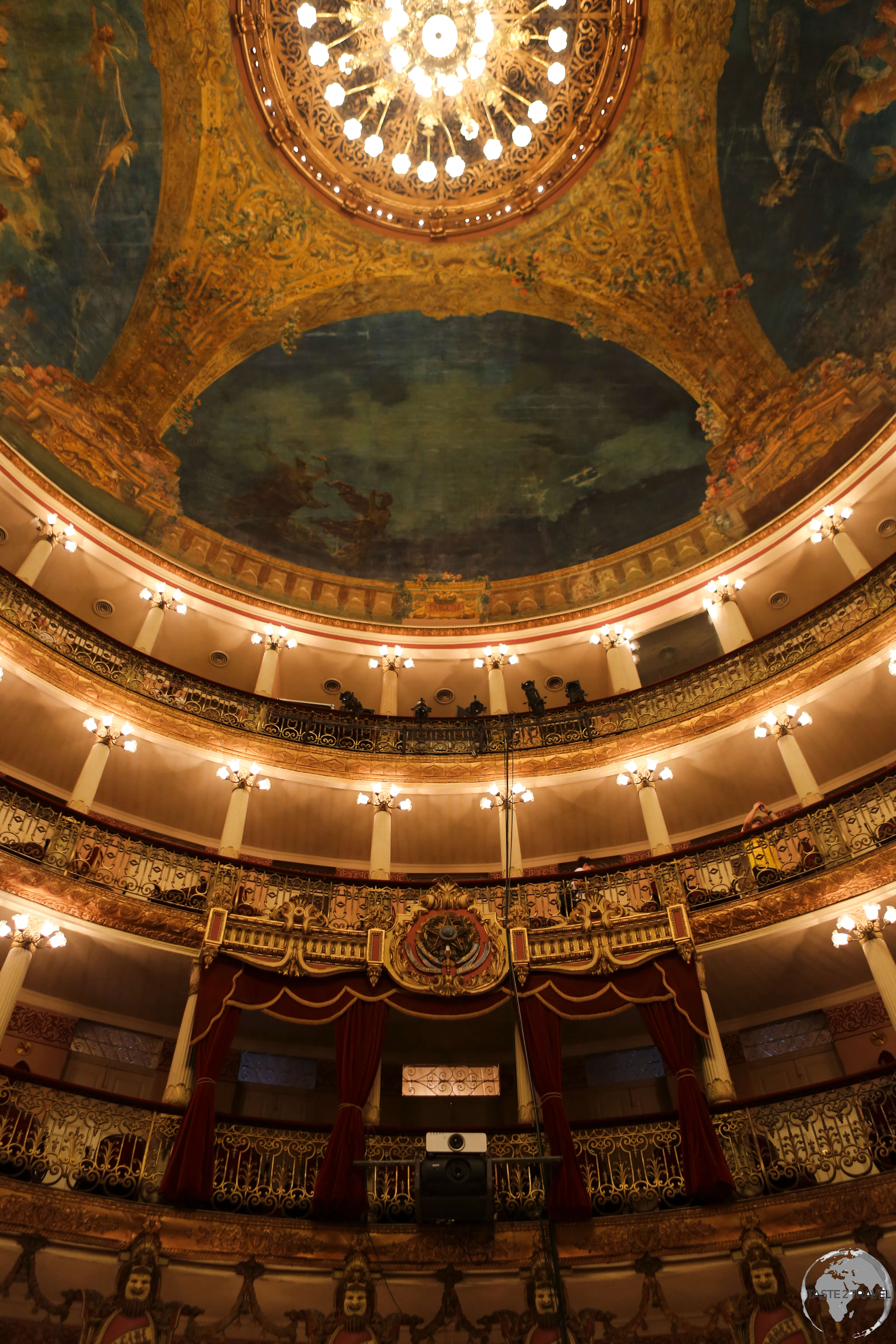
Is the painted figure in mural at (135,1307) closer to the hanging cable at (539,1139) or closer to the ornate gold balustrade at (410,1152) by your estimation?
the ornate gold balustrade at (410,1152)

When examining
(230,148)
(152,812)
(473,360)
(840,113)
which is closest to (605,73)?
(840,113)

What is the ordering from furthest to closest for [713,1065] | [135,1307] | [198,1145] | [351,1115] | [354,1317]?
1. [713,1065]
2. [351,1115]
3. [198,1145]
4. [354,1317]
5. [135,1307]

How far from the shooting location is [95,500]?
65.7 ft

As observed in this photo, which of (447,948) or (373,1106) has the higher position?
(447,948)

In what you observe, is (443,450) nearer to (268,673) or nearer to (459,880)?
(268,673)

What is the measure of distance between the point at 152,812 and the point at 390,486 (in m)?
10.7

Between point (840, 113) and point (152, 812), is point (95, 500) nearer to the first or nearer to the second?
point (152, 812)

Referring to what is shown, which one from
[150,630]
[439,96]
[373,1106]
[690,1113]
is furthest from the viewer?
[439,96]

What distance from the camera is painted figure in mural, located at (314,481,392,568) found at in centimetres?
2316

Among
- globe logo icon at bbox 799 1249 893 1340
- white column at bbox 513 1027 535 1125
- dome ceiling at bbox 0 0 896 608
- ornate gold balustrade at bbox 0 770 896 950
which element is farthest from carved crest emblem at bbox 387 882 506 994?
dome ceiling at bbox 0 0 896 608

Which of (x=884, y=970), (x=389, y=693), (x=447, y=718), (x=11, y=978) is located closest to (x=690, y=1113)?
(x=884, y=970)

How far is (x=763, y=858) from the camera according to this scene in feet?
45.0

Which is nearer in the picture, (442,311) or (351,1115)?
(351,1115)

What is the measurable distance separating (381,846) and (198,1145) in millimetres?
Result: 7027
